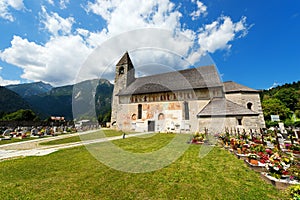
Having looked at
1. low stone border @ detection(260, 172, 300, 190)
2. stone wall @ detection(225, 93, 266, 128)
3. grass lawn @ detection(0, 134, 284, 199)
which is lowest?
grass lawn @ detection(0, 134, 284, 199)

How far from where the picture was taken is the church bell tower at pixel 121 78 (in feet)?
97.8

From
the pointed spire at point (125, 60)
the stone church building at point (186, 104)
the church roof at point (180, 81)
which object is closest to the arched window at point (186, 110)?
the stone church building at point (186, 104)

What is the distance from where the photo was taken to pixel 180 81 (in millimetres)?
24203

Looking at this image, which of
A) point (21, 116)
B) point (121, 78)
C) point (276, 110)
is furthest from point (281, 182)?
point (21, 116)

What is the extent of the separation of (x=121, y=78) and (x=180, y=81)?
13.6 meters

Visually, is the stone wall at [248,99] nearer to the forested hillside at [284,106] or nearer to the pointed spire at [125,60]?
the forested hillside at [284,106]

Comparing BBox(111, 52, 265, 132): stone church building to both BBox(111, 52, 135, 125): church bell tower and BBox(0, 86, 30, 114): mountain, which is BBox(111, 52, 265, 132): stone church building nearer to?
BBox(111, 52, 135, 125): church bell tower

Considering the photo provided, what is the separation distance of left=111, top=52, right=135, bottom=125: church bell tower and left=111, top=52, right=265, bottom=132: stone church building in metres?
0.23

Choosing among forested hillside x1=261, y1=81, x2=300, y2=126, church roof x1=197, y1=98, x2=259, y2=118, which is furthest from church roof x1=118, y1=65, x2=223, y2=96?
forested hillside x1=261, y1=81, x2=300, y2=126

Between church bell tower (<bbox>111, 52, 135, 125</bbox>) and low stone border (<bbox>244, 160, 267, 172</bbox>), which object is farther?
church bell tower (<bbox>111, 52, 135, 125</bbox>)

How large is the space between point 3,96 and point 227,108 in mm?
94411

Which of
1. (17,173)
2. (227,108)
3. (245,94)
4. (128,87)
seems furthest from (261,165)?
(128,87)

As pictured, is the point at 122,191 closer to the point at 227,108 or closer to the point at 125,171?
the point at 125,171

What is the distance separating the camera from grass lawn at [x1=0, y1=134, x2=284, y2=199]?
→ 12.2 ft
